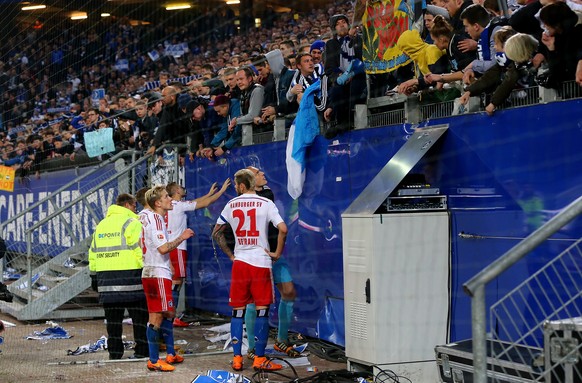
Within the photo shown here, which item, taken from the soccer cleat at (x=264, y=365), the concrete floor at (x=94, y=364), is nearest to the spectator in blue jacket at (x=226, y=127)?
the concrete floor at (x=94, y=364)

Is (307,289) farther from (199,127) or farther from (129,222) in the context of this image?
(199,127)

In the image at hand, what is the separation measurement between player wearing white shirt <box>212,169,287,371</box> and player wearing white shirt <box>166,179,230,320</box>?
2149 millimetres

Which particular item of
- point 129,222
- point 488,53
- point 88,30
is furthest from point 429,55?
point 88,30

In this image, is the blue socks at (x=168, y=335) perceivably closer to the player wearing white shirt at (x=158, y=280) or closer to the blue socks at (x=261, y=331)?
the player wearing white shirt at (x=158, y=280)

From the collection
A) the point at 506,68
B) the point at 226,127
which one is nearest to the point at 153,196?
the point at 226,127

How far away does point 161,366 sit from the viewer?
830 cm

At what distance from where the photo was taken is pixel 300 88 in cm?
956

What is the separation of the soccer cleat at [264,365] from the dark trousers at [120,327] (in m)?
1.56

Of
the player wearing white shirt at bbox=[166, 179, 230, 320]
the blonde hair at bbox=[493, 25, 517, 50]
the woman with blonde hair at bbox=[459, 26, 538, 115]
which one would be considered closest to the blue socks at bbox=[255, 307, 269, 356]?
the player wearing white shirt at bbox=[166, 179, 230, 320]

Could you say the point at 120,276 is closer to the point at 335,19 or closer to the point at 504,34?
the point at 335,19

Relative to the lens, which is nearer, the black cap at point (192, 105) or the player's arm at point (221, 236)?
the player's arm at point (221, 236)

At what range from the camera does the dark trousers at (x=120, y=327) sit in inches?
355

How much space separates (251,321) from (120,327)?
150 cm

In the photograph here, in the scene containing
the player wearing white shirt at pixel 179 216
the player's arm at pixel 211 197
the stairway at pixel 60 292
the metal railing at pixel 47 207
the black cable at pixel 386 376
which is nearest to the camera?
the black cable at pixel 386 376
